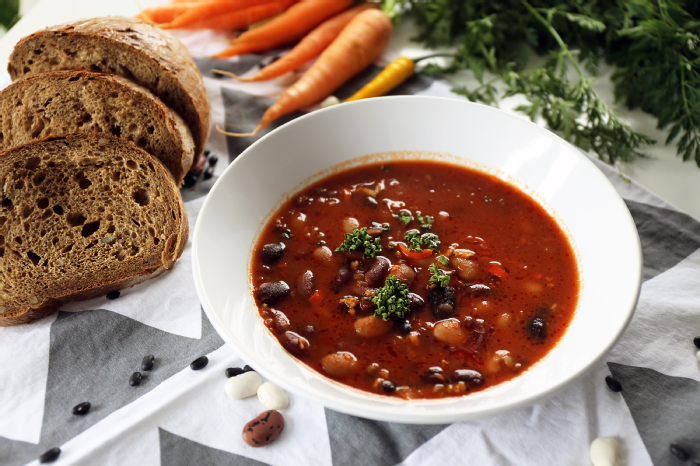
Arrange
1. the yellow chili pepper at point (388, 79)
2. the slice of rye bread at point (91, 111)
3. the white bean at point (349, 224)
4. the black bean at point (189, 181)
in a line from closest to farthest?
1. the white bean at point (349, 224)
2. the slice of rye bread at point (91, 111)
3. the black bean at point (189, 181)
4. the yellow chili pepper at point (388, 79)

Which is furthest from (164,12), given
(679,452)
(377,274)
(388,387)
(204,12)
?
(679,452)

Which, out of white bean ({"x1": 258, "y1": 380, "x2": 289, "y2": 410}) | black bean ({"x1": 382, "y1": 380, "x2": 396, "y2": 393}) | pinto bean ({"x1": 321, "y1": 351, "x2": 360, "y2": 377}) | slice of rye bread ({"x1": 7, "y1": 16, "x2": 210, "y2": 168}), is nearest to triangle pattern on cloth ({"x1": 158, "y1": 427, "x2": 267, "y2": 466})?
white bean ({"x1": 258, "y1": 380, "x2": 289, "y2": 410})

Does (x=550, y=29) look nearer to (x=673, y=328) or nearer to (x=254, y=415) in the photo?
(x=673, y=328)

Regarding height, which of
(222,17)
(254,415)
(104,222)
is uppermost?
(222,17)

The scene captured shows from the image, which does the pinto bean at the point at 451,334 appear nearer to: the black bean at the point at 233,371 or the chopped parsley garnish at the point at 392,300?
the chopped parsley garnish at the point at 392,300

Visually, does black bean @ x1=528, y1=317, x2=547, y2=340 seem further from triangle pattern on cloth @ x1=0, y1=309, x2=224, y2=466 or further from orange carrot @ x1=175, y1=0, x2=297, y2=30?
orange carrot @ x1=175, y1=0, x2=297, y2=30

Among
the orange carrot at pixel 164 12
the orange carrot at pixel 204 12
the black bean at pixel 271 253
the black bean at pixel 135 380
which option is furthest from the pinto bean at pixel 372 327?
the orange carrot at pixel 164 12

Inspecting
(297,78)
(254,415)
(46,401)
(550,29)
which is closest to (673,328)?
(254,415)
